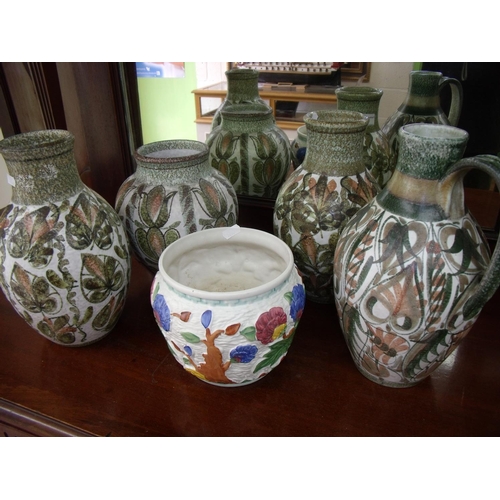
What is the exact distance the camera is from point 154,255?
61 centimetres

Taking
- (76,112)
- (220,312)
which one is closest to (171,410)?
(220,312)

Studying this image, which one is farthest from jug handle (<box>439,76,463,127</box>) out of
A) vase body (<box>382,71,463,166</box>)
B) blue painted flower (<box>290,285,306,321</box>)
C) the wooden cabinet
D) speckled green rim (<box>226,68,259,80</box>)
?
blue painted flower (<box>290,285,306,321</box>)

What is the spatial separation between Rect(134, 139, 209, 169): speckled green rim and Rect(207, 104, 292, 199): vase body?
10 centimetres

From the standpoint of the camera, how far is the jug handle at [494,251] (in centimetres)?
38

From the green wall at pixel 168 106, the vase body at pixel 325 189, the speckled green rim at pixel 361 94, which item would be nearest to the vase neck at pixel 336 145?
the vase body at pixel 325 189

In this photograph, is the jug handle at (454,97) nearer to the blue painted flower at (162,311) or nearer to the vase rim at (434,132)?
the vase rim at (434,132)

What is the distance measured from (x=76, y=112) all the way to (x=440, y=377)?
2.16 ft

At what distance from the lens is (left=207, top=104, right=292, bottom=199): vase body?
0.71 meters

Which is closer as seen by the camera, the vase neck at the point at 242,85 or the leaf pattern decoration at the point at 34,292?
the leaf pattern decoration at the point at 34,292

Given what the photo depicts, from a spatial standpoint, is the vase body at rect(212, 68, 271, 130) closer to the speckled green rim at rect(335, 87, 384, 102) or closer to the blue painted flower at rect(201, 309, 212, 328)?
the speckled green rim at rect(335, 87, 384, 102)

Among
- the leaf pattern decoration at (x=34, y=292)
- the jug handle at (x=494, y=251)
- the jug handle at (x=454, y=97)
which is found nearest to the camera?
the jug handle at (x=494, y=251)

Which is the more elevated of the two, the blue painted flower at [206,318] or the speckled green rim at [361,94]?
the speckled green rim at [361,94]

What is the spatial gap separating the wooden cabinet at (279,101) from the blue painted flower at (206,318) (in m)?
0.45

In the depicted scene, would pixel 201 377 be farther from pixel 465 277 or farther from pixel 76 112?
pixel 76 112
